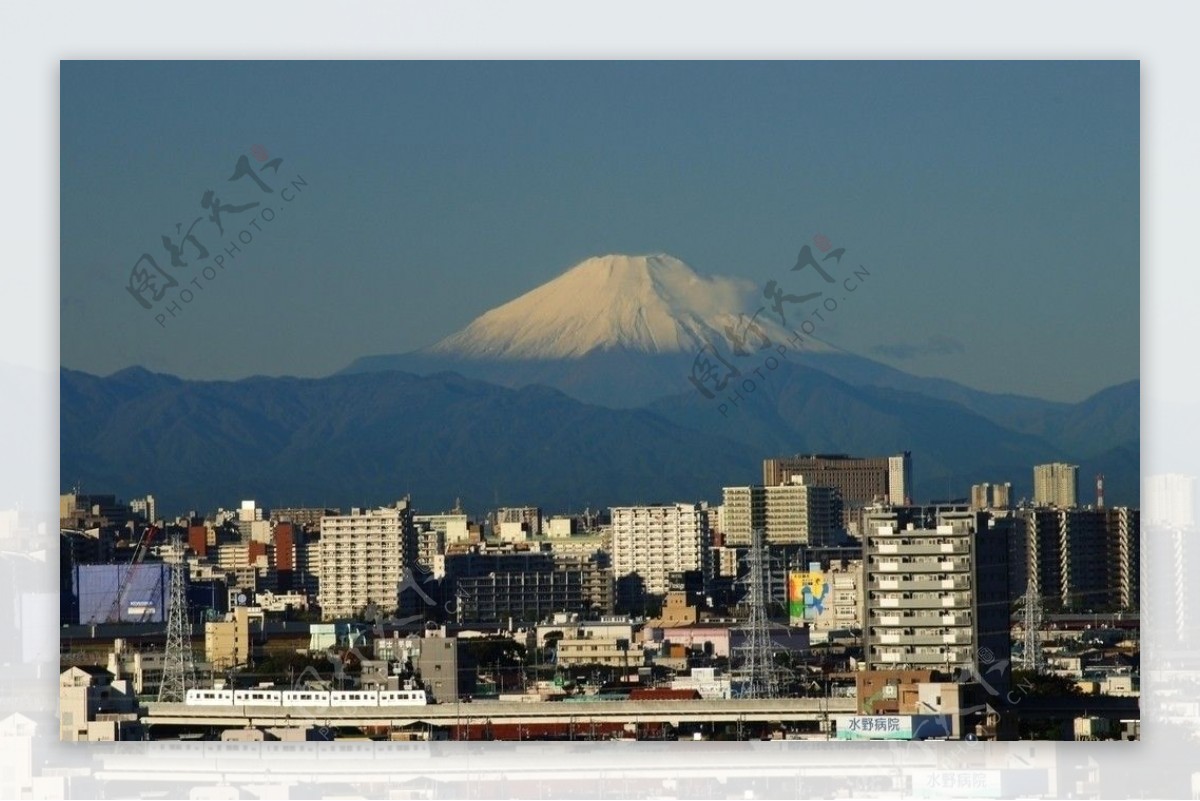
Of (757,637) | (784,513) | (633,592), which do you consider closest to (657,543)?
(633,592)

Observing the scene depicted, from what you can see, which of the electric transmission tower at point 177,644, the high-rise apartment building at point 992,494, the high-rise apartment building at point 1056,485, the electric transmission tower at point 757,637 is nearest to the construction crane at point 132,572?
the electric transmission tower at point 177,644

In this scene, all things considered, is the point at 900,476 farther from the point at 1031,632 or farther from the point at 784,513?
the point at 784,513

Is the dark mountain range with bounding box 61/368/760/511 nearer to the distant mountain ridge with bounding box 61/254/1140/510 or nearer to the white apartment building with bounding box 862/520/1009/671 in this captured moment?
the distant mountain ridge with bounding box 61/254/1140/510

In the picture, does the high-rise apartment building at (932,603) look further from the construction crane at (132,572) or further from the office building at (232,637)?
the construction crane at (132,572)

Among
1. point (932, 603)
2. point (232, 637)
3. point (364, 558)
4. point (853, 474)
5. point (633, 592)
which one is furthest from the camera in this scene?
point (633, 592)

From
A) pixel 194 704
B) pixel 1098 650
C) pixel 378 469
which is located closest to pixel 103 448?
pixel 194 704

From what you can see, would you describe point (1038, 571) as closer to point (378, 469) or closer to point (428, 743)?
point (378, 469)

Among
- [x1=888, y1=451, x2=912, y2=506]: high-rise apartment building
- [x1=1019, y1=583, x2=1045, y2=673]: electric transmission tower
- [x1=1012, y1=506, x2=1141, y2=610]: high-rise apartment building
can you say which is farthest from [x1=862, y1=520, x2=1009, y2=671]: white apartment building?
[x1=888, y1=451, x2=912, y2=506]: high-rise apartment building
